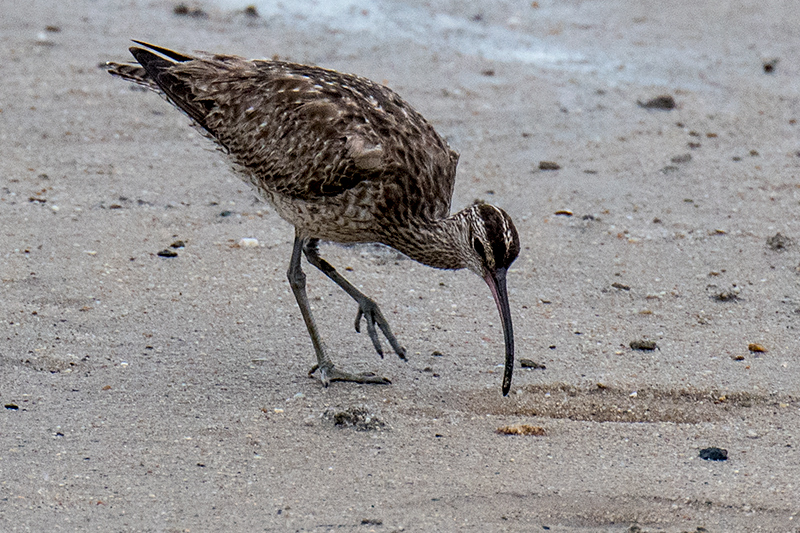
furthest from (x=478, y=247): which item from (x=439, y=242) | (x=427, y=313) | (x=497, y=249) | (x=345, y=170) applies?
(x=427, y=313)

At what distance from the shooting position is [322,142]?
5738 mm

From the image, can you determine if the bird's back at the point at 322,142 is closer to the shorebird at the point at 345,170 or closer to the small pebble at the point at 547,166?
the shorebird at the point at 345,170

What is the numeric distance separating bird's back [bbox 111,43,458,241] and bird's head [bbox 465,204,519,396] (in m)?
0.46

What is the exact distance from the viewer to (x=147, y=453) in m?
4.80

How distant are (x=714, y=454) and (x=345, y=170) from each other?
2.40 metres

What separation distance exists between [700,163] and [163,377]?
5108mm

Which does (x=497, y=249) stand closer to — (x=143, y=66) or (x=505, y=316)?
(x=505, y=316)

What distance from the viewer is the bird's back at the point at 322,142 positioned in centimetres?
562

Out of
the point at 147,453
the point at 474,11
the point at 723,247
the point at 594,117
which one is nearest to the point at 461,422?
the point at 147,453

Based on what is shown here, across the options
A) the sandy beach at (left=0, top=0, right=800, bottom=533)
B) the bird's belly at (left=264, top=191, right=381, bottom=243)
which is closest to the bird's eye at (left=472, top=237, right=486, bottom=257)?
the bird's belly at (left=264, top=191, right=381, bottom=243)

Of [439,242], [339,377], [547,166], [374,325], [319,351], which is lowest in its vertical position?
[339,377]

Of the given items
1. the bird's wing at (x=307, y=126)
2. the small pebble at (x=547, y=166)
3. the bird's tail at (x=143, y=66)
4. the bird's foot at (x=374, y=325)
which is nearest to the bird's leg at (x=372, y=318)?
the bird's foot at (x=374, y=325)

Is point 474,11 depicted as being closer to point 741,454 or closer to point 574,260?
point 574,260

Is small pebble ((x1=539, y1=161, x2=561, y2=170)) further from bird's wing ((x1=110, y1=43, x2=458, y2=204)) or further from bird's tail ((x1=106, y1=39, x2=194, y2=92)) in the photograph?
bird's tail ((x1=106, y1=39, x2=194, y2=92))
